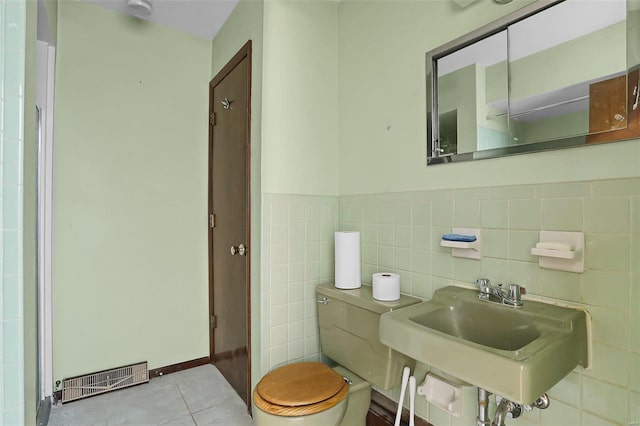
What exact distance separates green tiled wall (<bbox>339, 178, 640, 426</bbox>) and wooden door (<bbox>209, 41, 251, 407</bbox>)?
3.22ft

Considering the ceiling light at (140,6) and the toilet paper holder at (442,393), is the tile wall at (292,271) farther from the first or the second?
the ceiling light at (140,6)

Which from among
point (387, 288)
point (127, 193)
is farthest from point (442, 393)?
point (127, 193)

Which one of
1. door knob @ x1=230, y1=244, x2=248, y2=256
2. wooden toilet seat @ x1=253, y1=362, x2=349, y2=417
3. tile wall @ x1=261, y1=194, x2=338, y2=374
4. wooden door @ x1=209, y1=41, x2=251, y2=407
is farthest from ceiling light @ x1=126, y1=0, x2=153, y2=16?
wooden toilet seat @ x1=253, y1=362, x2=349, y2=417

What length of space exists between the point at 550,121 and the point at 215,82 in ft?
6.84

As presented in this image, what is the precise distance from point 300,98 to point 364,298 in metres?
1.14

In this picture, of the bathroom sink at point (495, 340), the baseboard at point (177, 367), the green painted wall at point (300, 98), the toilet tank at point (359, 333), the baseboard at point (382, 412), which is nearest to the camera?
the bathroom sink at point (495, 340)

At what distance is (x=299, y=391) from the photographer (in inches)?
51.4

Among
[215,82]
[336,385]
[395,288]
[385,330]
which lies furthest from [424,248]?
[215,82]

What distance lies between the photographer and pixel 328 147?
1901mm

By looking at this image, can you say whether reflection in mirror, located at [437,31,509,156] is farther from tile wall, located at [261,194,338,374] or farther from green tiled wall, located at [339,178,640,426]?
tile wall, located at [261,194,338,374]

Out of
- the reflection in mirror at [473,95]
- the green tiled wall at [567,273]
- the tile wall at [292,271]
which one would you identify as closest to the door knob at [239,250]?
the tile wall at [292,271]

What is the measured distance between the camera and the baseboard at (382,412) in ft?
5.15
